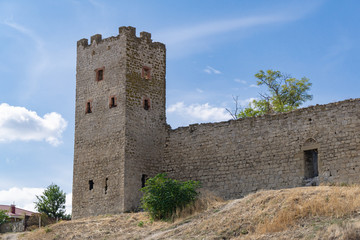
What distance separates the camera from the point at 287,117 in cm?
2155

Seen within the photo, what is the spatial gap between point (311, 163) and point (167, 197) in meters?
5.22

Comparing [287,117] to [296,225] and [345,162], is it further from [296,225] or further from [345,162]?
[296,225]

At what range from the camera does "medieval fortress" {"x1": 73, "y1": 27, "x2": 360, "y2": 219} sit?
20.4 metres

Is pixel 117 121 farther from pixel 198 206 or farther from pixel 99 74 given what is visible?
pixel 198 206

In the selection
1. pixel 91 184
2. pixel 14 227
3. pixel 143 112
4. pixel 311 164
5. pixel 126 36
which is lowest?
pixel 14 227

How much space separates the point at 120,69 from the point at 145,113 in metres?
2.06

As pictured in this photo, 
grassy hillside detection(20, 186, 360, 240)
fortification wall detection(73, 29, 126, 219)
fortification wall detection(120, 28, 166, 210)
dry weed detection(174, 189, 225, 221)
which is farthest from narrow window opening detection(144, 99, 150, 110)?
dry weed detection(174, 189, 225, 221)

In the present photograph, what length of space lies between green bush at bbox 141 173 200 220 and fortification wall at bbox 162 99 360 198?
2.41m

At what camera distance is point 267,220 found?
1527 cm

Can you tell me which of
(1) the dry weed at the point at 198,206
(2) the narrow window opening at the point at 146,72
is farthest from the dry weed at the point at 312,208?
(2) the narrow window opening at the point at 146,72

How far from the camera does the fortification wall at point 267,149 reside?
20.0 metres

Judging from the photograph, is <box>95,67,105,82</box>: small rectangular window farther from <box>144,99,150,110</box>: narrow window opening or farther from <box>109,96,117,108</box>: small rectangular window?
<box>144,99,150,110</box>: narrow window opening

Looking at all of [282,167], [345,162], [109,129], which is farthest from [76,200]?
[345,162]

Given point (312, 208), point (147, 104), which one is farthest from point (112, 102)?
point (312, 208)
